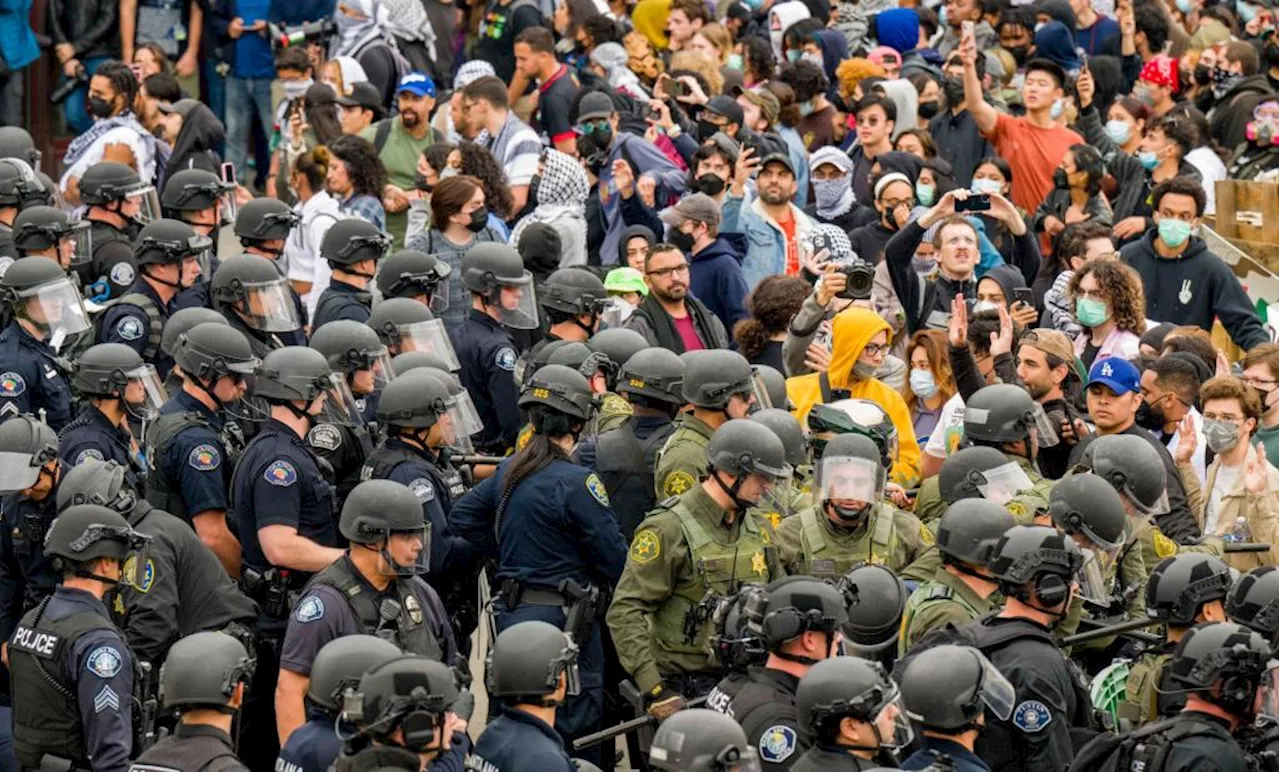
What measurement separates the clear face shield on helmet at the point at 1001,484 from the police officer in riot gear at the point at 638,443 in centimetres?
127

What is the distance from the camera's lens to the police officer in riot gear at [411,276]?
11547 millimetres

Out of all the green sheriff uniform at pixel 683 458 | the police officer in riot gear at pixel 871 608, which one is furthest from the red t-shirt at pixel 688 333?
the police officer in riot gear at pixel 871 608

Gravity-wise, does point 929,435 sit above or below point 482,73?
above

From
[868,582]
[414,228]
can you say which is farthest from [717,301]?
[868,582]

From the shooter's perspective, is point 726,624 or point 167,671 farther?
point 726,624

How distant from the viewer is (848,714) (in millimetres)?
6797

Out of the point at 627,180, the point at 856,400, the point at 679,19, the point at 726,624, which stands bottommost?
the point at 679,19

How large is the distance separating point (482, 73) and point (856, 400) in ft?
22.2

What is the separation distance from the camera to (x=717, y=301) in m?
12.7

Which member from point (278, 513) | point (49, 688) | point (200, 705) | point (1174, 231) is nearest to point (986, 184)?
point (1174, 231)

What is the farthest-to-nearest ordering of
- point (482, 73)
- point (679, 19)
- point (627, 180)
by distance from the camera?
1. point (679, 19)
2. point (482, 73)
3. point (627, 180)

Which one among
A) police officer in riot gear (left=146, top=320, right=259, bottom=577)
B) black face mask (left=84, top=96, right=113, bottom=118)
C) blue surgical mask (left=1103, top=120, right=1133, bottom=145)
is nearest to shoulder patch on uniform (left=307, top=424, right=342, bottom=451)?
police officer in riot gear (left=146, top=320, right=259, bottom=577)

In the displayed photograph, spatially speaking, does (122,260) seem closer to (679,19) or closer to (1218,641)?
(679,19)

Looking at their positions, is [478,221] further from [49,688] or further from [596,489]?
[49,688]
